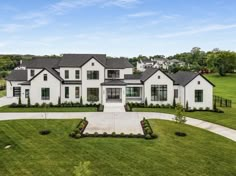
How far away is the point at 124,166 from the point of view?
1602cm

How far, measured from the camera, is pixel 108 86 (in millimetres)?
37906

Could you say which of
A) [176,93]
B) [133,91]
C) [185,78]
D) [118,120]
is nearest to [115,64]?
[133,91]

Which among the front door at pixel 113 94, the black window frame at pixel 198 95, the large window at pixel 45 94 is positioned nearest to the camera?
the black window frame at pixel 198 95

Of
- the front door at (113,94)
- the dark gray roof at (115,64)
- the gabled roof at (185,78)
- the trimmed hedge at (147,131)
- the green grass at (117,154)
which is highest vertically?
the dark gray roof at (115,64)

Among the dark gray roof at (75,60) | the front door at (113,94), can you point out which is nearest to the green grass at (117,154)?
the front door at (113,94)

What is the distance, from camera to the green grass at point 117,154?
1550 centimetres

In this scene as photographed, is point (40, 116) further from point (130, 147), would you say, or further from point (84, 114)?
point (130, 147)

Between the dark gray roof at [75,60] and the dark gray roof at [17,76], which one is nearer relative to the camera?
the dark gray roof at [75,60]

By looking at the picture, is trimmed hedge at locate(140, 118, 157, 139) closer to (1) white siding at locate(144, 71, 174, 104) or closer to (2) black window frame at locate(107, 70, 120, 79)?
(1) white siding at locate(144, 71, 174, 104)

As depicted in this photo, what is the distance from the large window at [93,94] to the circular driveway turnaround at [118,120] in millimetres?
7045

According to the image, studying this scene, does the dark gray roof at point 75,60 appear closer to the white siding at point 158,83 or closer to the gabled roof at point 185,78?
the white siding at point 158,83

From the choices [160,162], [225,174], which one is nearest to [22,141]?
[160,162]

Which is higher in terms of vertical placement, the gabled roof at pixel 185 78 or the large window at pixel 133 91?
the gabled roof at pixel 185 78

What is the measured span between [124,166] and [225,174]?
5.87 meters
